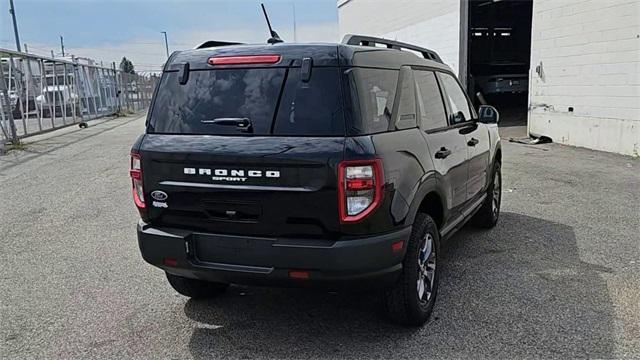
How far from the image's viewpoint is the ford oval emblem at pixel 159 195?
3253 millimetres

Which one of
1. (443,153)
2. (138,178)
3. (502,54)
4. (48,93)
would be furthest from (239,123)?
(502,54)

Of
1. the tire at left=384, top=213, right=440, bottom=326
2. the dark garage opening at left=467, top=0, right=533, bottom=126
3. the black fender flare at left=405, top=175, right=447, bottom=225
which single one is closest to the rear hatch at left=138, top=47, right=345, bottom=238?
the black fender flare at left=405, top=175, right=447, bottom=225

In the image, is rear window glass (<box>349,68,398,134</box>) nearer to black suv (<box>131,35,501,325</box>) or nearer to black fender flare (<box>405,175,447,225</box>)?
black suv (<box>131,35,501,325</box>)

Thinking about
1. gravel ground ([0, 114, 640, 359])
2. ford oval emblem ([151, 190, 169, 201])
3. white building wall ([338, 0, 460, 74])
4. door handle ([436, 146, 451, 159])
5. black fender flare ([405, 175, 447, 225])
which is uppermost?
white building wall ([338, 0, 460, 74])

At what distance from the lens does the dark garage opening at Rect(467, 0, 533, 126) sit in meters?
16.9

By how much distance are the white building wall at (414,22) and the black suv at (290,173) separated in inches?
565

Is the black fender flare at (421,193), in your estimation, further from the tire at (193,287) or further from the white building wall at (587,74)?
the white building wall at (587,74)

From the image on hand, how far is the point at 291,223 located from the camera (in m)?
2.97

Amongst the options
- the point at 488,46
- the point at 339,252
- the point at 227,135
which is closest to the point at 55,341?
the point at 227,135

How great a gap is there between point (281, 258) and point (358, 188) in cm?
60

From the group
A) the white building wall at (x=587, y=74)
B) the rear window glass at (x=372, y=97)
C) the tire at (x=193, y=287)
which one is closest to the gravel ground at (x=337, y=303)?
the tire at (x=193, y=287)

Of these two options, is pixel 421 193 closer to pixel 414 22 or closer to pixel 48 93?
pixel 48 93

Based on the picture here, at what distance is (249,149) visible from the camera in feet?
9.84

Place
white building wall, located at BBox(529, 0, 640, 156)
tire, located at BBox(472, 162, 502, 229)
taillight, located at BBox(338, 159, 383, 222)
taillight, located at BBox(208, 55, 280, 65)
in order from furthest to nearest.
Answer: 1. white building wall, located at BBox(529, 0, 640, 156)
2. tire, located at BBox(472, 162, 502, 229)
3. taillight, located at BBox(208, 55, 280, 65)
4. taillight, located at BBox(338, 159, 383, 222)
